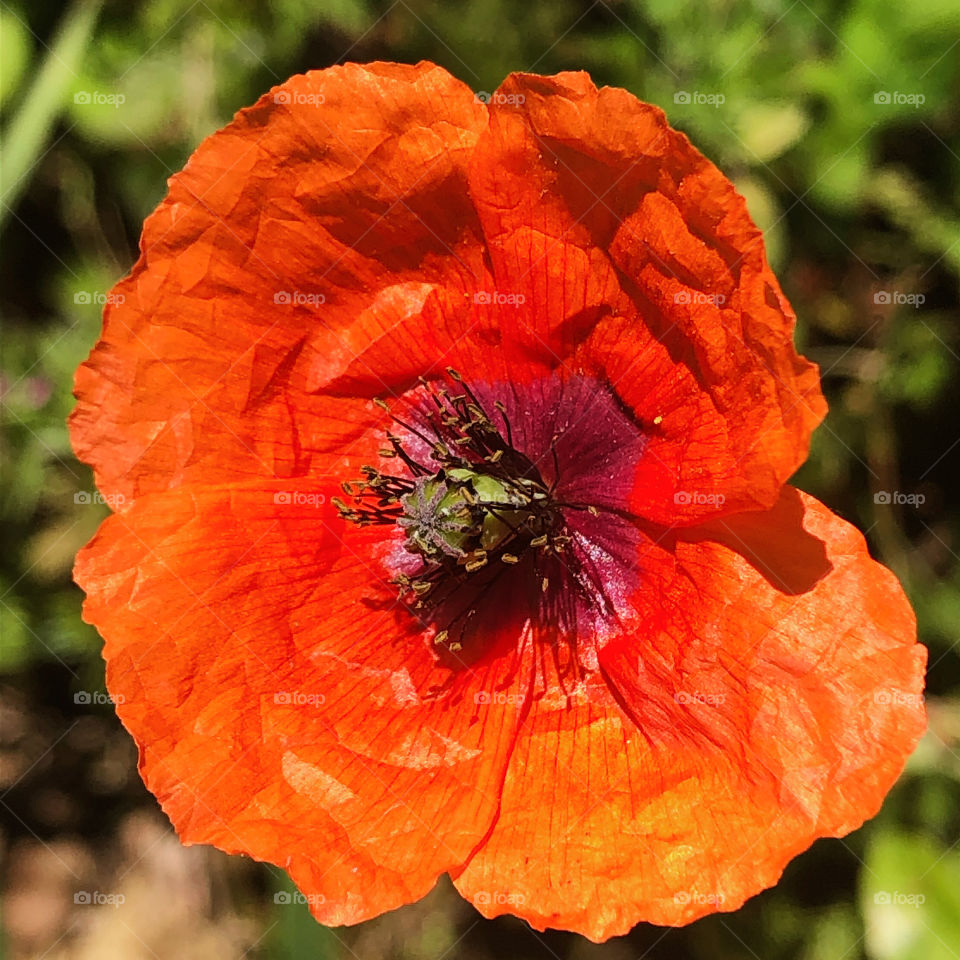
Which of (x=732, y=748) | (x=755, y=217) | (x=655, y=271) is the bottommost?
(x=732, y=748)

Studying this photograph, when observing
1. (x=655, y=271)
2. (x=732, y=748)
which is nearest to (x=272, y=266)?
(x=655, y=271)

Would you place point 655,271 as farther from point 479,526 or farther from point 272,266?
point 272,266

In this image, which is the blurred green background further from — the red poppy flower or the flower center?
the flower center

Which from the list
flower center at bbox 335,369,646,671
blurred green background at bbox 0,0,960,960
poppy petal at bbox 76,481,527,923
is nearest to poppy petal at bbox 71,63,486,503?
poppy petal at bbox 76,481,527,923

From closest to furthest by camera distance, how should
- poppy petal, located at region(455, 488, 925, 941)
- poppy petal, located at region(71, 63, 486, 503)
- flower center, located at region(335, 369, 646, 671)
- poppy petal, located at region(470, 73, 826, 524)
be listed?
poppy petal, located at region(470, 73, 826, 524), poppy petal, located at region(455, 488, 925, 941), poppy petal, located at region(71, 63, 486, 503), flower center, located at region(335, 369, 646, 671)

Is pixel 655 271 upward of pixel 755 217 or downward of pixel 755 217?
upward

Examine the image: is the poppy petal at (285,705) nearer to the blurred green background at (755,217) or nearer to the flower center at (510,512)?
the flower center at (510,512)
